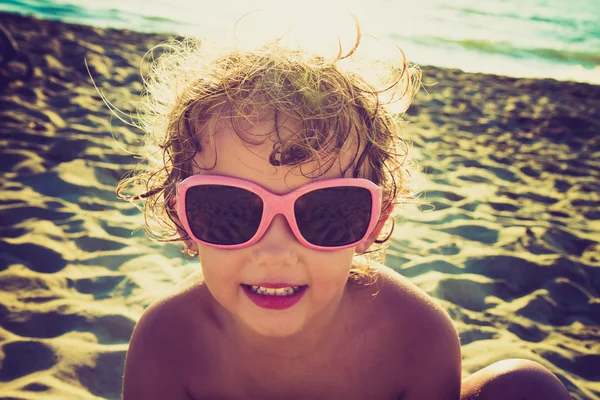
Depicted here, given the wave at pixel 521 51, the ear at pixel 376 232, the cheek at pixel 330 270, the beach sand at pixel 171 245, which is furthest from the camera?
the wave at pixel 521 51

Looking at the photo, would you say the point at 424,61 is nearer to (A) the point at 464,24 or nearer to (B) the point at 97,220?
(A) the point at 464,24

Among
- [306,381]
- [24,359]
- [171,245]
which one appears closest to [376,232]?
[306,381]

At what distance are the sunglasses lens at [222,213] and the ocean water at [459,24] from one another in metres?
6.57

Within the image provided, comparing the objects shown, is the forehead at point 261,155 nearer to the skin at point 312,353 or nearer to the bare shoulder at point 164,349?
the skin at point 312,353

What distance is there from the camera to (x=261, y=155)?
1.37m

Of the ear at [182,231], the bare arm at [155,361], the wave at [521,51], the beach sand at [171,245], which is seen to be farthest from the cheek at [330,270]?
the wave at [521,51]

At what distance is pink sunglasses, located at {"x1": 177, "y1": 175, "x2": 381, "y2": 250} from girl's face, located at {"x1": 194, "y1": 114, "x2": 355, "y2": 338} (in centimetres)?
3

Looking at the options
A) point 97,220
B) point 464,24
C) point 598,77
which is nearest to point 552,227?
point 97,220

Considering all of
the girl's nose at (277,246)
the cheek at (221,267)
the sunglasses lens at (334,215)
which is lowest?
the cheek at (221,267)

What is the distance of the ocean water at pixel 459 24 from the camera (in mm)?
9688

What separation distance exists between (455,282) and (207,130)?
215 cm

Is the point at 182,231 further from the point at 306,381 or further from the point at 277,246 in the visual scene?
the point at 306,381

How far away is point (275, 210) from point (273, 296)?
0.27 metres

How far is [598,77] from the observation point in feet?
31.0
